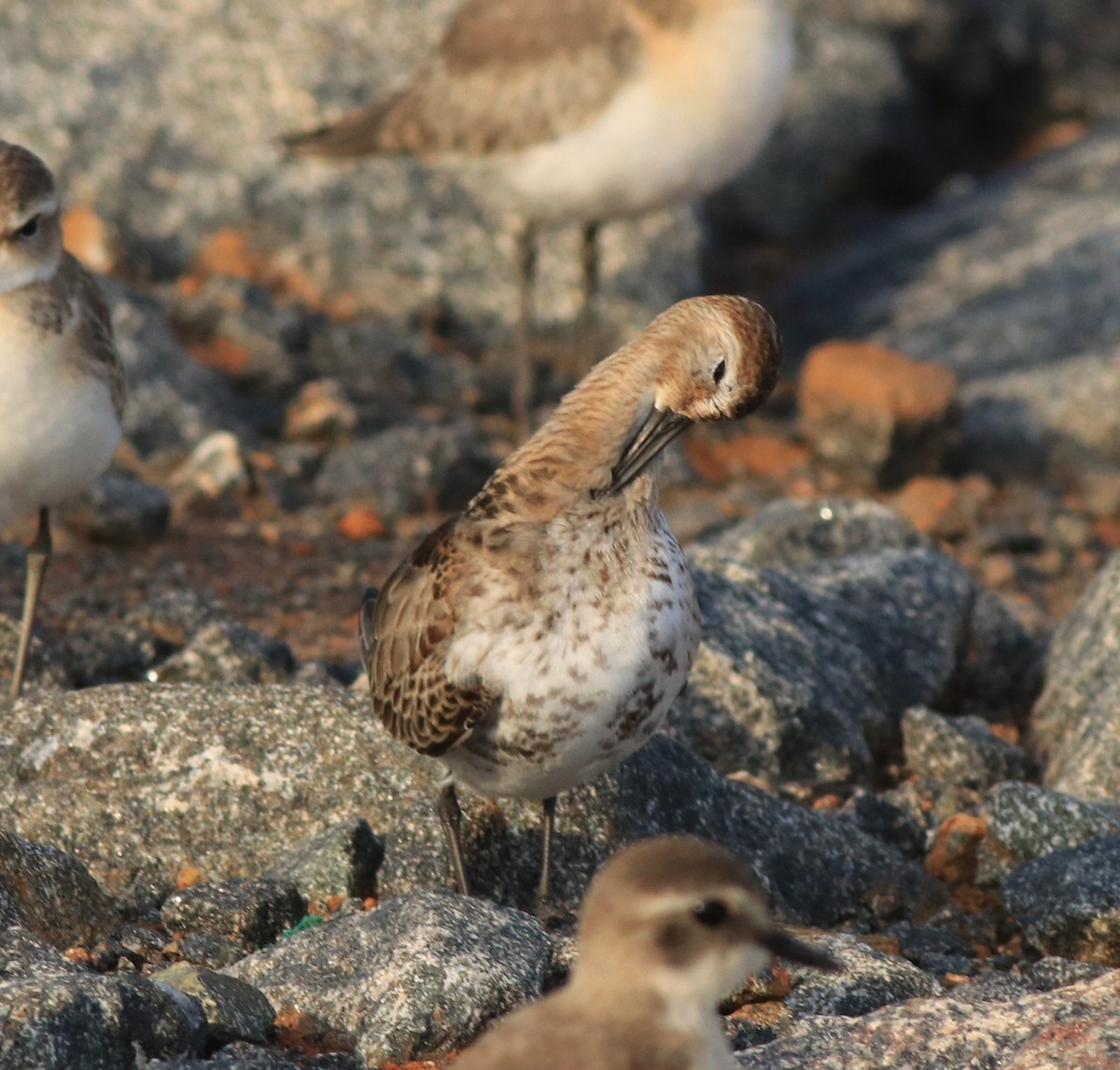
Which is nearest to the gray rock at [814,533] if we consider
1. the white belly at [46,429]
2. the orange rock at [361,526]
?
the orange rock at [361,526]

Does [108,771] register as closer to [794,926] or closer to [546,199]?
[794,926]

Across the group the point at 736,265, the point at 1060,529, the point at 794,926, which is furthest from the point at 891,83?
the point at 794,926

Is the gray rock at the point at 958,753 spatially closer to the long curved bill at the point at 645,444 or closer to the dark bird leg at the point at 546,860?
the dark bird leg at the point at 546,860

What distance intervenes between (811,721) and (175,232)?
755cm

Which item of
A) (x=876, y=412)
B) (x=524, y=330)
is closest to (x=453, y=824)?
(x=876, y=412)

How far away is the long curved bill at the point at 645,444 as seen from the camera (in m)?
6.46

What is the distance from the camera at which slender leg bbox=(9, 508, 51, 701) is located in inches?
A: 317

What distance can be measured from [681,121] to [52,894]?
738 centimetres

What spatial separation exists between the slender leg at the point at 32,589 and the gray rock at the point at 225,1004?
2269mm

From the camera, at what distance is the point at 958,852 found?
7.59m

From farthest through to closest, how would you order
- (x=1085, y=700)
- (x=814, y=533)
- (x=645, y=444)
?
(x=814, y=533)
(x=1085, y=700)
(x=645, y=444)

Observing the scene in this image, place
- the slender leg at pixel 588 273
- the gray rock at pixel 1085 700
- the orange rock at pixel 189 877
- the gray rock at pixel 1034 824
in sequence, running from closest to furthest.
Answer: the orange rock at pixel 189 877, the gray rock at pixel 1034 824, the gray rock at pixel 1085 700, the slender leg at pixel 588 273

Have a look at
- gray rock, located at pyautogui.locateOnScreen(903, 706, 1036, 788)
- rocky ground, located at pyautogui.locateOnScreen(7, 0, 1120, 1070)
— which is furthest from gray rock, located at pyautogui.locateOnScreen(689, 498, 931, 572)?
gray rock, located at pyautogui.locateOnScreen(903, 706, 1036, 788)

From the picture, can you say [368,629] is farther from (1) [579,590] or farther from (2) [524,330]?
→ (2) [524,330]
